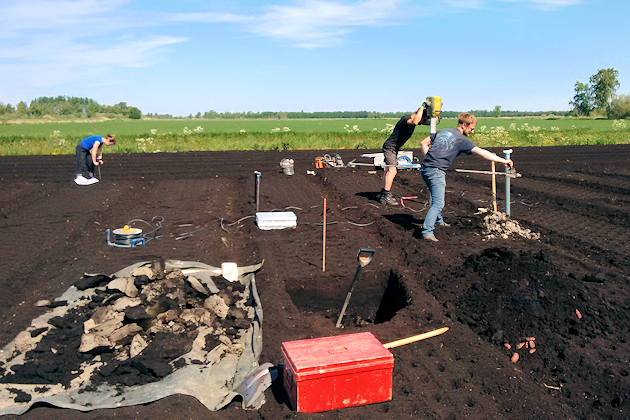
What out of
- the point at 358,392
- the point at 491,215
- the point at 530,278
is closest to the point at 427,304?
the point at 530,278

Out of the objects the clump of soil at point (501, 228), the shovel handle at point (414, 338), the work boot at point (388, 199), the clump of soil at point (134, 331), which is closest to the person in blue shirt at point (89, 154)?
the work boot at point (388, 199)

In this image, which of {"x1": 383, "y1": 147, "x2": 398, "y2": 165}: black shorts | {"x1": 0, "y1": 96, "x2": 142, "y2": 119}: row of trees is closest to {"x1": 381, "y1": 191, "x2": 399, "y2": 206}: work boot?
{"x1": 383, "y1": 147, "x2": 398, "y2": 165}: black shorts

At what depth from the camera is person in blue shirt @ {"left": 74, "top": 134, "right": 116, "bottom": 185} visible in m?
13.3

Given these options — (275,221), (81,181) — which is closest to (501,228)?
(275,221)

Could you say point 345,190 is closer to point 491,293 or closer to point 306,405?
point 491,293

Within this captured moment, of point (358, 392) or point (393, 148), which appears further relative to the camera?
point (393, 148)

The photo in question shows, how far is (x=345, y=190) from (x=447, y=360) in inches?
341

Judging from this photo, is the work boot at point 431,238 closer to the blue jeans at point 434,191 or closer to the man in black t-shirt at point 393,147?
the blue jeans at point 434,191

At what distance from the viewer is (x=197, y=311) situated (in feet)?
17.9

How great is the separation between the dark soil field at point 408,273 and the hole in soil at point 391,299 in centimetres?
3

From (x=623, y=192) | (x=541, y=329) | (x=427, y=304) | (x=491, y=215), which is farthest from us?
(x=623, y=192)

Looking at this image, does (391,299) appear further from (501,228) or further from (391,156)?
(391,156)

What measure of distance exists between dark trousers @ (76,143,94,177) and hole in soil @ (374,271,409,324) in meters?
9.98

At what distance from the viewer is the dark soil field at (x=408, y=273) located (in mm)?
4180
